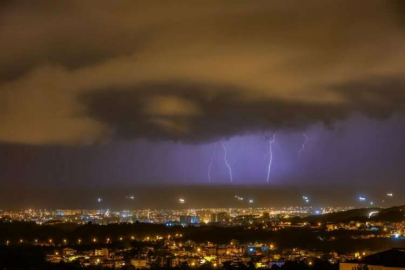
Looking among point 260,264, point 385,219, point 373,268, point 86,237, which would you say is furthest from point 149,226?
point 373,268

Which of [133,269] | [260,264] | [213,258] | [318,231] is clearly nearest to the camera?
[133,269]

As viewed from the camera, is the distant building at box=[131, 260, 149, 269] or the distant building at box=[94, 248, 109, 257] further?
the distant building at box=[94, 248, 109, 257]

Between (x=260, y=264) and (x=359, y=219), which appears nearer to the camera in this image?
(x=260, y=264)

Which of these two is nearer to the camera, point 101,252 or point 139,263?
point 139,263

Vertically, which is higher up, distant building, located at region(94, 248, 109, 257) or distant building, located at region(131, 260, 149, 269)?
distant building, located at region(94, 248, 109, 257)

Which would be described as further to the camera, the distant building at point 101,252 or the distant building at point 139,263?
the distant building at point 101,252

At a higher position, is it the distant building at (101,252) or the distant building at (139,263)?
the distant building at (101,252)

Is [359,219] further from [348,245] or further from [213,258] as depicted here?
[213,258]

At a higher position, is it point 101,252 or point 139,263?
point 101,252

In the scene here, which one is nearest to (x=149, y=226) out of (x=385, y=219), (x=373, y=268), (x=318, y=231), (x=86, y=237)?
(x=86, y=237)

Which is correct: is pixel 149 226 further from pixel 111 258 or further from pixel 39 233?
pixel 111 258

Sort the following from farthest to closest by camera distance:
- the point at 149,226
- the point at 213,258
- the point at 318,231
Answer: the point at 149,226
the point at 318,231
the point at 213,258
